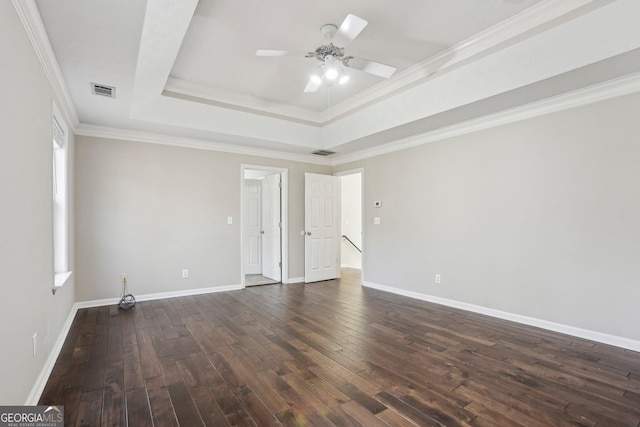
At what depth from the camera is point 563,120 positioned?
3309 mm

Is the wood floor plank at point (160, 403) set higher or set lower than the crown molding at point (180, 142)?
lower

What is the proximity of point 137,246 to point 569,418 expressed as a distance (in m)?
5.08

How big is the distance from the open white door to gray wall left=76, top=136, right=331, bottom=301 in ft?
3.75

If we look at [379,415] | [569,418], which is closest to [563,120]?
[569,418]

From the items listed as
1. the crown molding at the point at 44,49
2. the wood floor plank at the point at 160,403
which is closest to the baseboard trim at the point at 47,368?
the wood floor plank at the point at 160,403

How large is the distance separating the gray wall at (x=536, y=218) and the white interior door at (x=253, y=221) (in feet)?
10.1

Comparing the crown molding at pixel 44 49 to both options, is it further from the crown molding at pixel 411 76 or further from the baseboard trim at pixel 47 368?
the baseboard trim at pixel 47 368

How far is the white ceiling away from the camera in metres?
2.33

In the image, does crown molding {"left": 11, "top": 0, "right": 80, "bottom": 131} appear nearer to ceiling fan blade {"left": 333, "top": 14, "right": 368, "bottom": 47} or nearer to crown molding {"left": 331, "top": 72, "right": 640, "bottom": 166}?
ceiling fan blade {"left": 333, "top": 14, "right": 368, "bottom": 47}

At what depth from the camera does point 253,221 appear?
6.68m

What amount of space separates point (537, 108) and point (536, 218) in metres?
1.23

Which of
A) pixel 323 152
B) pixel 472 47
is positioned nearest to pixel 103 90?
pixel 323 152

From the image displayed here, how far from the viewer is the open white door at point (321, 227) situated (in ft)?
19.7

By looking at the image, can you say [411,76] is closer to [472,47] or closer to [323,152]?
A: [472,47]
